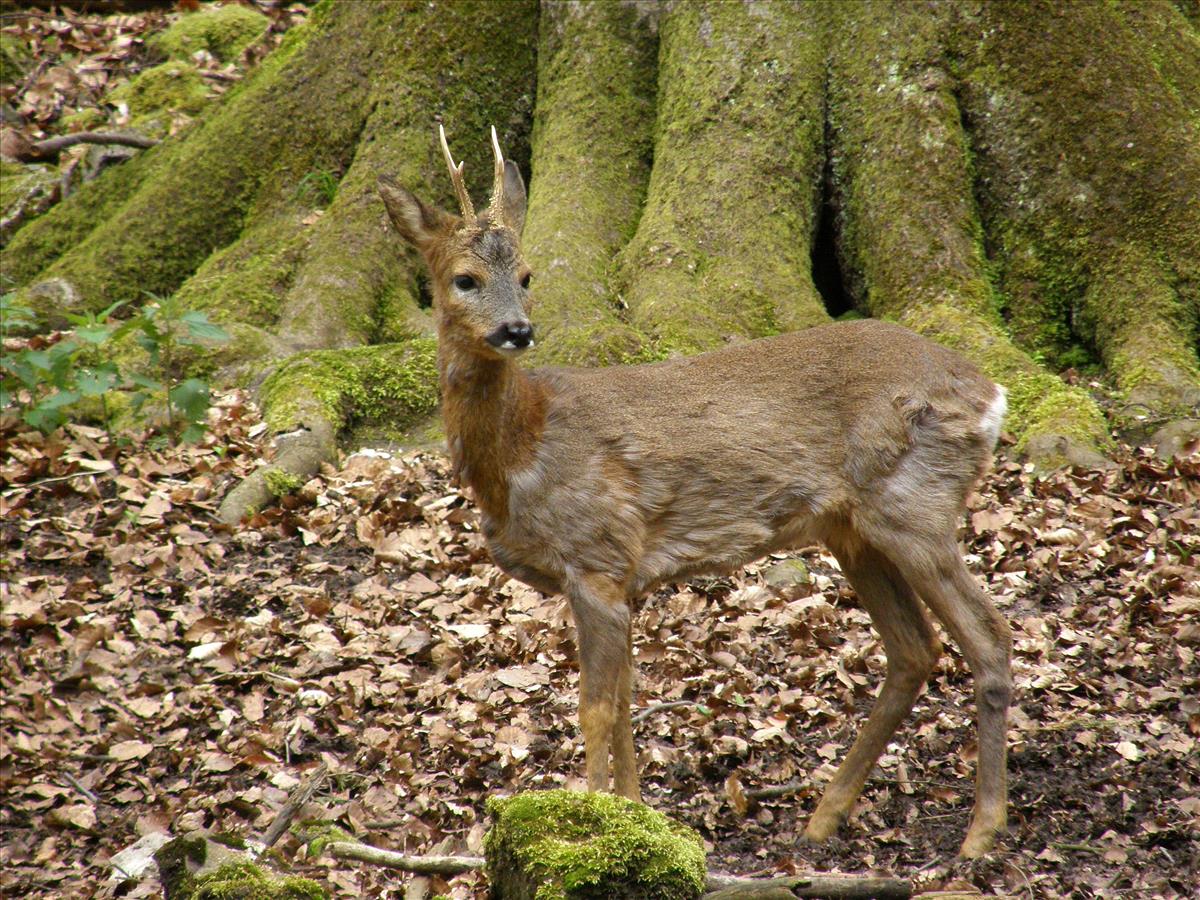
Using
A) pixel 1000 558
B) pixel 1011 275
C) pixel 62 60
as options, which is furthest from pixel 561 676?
pixel 62 60

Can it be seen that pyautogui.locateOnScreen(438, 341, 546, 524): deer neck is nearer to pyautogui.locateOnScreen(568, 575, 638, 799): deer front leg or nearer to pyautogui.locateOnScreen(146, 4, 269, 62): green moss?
pyautogui.locateOnScreen(568, 575, 638, 799): deer front leg

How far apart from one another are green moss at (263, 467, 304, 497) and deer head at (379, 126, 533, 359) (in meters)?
2.91

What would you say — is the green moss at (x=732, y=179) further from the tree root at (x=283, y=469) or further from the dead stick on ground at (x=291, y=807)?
the dead stick on ground at (x=291, y=807)

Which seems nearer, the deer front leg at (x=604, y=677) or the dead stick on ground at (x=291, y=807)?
the dead stick on ground at (x=291, y=807)

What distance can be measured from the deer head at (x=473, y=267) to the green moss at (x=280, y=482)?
291 cm

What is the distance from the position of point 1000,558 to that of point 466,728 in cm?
315

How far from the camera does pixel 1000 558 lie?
6.77 metres

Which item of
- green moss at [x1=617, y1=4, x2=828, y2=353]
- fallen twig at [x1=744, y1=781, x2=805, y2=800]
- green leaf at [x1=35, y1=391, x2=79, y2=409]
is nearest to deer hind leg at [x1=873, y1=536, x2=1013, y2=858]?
fallen twig at [x1=744, y1=781, x2=805, y2=800]

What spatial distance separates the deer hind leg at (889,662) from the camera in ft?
17.3

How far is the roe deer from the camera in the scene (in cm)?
514

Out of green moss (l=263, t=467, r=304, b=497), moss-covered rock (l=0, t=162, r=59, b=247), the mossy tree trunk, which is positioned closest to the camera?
green moss (l=263, t=467, r=304, b=497)

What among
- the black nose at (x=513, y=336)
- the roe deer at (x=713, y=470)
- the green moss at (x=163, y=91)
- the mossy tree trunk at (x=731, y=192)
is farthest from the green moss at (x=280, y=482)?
the green moss at (x=163, y=91)

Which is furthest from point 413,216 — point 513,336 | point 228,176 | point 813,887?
point 228,176

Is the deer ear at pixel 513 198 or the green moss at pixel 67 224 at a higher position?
the deer ear at pixel 513 198
